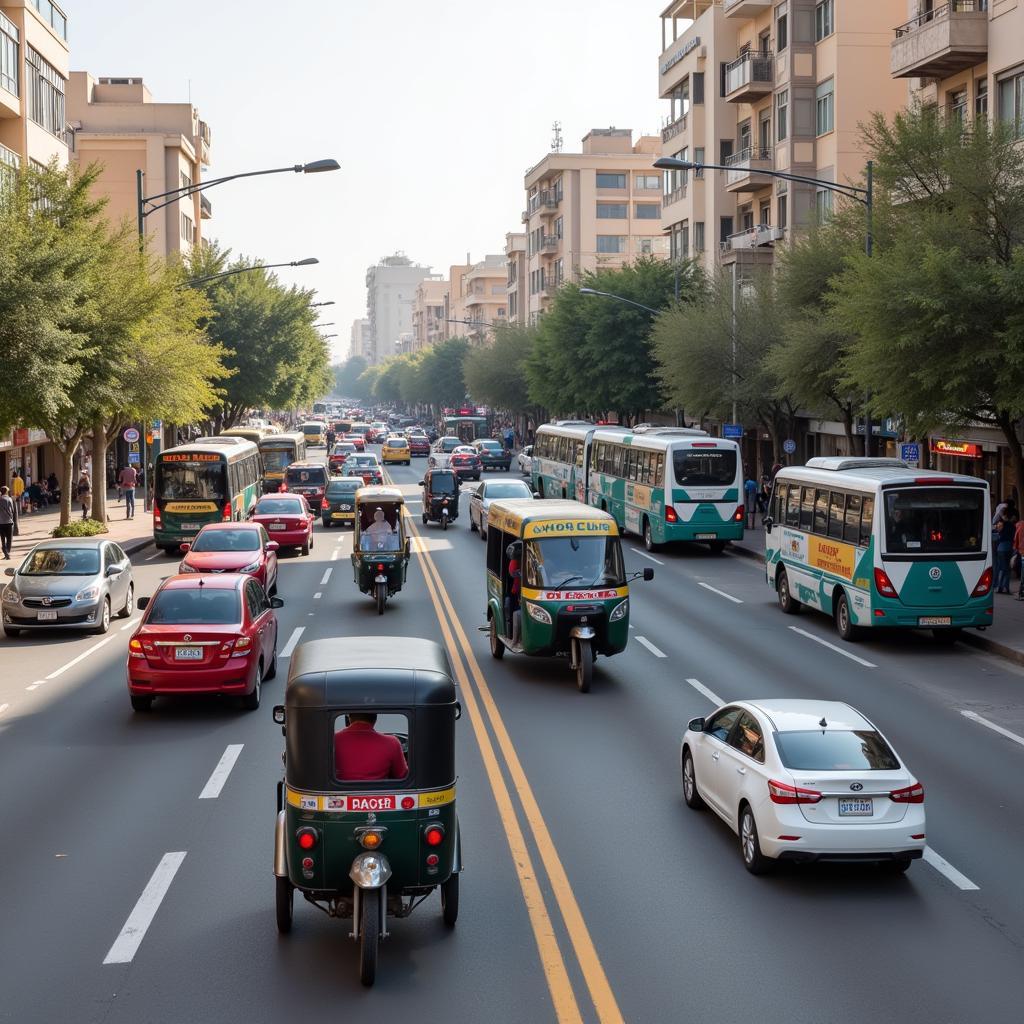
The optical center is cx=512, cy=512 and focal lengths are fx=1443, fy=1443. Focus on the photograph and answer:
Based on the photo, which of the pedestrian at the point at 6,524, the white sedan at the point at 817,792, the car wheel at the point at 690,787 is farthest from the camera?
the pedestrian at the point at 6,524

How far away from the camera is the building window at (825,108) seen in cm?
5288

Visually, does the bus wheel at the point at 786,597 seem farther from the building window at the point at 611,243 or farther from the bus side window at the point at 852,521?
the building window at the point at 611,243

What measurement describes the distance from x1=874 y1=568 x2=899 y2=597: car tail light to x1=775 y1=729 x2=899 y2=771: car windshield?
11701 millimetres

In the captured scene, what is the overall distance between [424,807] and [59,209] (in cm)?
2751

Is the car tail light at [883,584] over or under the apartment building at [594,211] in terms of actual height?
under

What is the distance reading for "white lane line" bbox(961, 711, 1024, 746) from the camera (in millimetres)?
17297

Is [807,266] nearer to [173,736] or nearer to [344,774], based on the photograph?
[173,736]

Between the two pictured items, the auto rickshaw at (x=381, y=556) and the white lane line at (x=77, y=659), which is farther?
the auto rickshaw at (x=381, y=556)

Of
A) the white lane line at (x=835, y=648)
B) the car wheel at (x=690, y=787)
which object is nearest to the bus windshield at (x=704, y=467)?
the white lane line at (x=835, y=648)

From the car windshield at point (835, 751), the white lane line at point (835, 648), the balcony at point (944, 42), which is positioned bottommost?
the white lane line at point (835, 648)

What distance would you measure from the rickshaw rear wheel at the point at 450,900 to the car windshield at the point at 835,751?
122 inches

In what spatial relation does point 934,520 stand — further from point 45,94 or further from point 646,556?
point 45,94

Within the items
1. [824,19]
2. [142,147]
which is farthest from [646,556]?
[142,147]

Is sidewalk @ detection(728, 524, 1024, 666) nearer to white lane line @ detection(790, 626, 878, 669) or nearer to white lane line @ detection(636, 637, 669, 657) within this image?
white lane line @ detection(790, 626, 878, 669)
